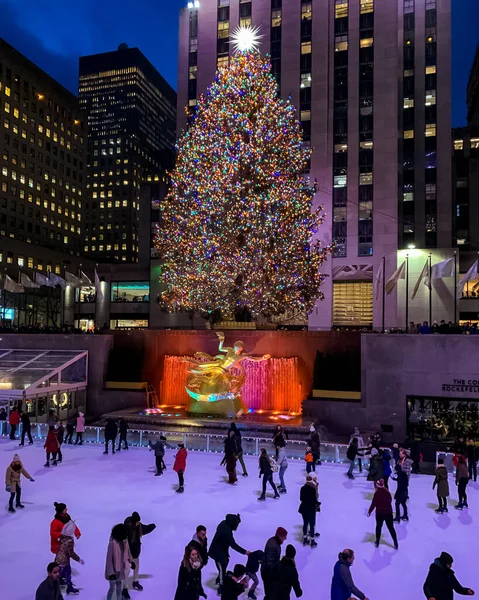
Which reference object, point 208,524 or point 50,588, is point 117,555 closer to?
point 50,588

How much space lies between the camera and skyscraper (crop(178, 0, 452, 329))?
44.9 metres

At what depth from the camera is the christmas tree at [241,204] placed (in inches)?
1137

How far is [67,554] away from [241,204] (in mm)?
23361

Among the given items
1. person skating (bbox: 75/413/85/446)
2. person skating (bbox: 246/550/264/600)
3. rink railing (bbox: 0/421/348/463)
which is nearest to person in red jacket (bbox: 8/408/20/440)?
rink railing (bbox: 0/421/348/463)

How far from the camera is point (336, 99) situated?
4675cm

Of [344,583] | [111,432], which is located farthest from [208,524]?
[111,432]

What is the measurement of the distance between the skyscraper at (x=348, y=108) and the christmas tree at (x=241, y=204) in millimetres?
15282

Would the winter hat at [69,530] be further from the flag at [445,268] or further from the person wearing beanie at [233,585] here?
the flag at [445,268]

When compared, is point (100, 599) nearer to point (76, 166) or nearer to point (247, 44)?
point (247, 44)

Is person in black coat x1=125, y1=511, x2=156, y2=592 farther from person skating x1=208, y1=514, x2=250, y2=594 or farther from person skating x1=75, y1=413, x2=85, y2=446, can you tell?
person skating x1=75, y1=413, x2=85, y2=446

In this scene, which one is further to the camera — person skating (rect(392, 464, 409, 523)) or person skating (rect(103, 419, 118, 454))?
person skating (rect(103, 419, 118, 454))

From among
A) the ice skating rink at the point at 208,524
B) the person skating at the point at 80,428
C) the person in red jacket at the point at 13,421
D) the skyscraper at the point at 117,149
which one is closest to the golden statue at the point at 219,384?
the person skating at the point at 80,428

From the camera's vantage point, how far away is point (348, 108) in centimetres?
4638

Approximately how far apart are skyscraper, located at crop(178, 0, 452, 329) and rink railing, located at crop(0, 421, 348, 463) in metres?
26.9
